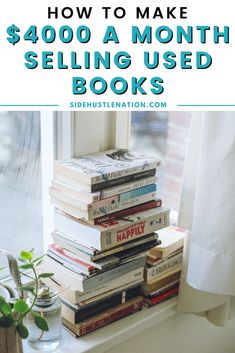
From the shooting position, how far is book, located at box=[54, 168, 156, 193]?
122cm

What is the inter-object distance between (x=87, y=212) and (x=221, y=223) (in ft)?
0.96

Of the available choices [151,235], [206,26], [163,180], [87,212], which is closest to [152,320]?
[151,235]

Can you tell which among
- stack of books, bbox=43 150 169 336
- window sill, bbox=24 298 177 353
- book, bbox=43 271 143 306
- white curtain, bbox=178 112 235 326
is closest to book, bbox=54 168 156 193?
stack of books, bbox=43 150 169 336

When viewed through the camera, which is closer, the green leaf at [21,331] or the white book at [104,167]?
the green leaf at [21,331]

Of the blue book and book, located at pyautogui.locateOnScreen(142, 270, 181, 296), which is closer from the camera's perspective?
the blue book

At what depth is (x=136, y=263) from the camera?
1.34 metres

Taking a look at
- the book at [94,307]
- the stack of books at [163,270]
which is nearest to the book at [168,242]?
the stack of books at [163,270]

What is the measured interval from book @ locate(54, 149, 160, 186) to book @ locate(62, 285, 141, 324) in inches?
10.6

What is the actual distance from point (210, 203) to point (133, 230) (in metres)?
0.17

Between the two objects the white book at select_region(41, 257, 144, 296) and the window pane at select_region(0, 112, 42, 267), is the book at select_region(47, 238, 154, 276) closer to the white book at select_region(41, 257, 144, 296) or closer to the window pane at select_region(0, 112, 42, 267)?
the white book at select_region(41, 257, 144, 296)

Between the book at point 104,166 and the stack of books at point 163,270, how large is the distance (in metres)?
0.23

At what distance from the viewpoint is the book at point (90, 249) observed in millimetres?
1243

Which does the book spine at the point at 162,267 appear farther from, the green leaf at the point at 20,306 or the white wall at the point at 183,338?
the green leaf at the point at 20,306

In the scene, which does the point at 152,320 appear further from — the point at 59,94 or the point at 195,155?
the point at 59,94
